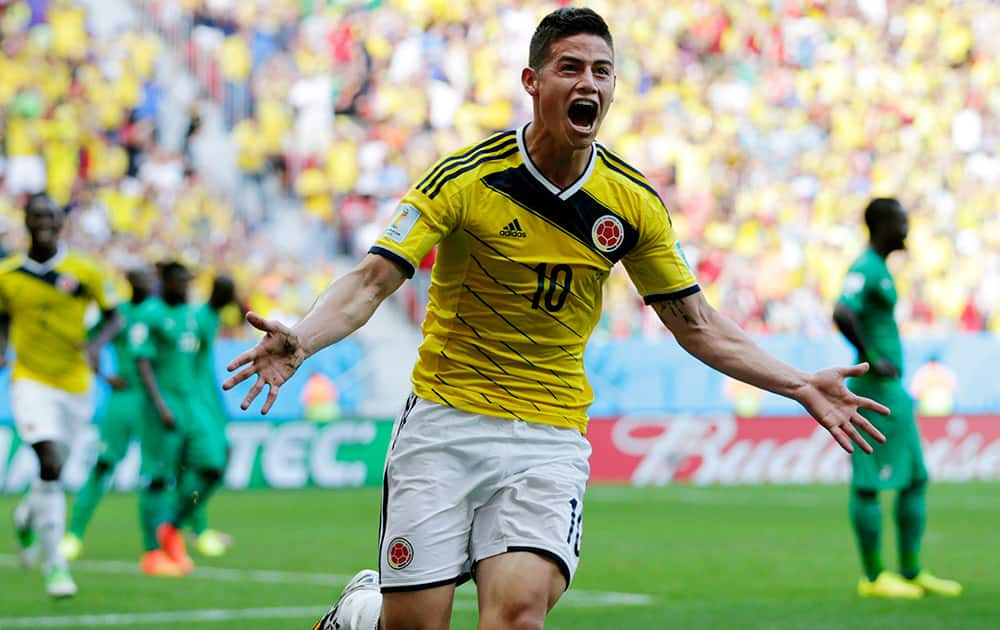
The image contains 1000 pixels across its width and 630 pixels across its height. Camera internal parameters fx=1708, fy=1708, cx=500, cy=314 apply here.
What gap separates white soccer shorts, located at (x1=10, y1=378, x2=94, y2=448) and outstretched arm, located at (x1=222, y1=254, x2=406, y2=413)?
20.1ft

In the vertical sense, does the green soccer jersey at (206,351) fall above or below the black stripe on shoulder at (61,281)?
below

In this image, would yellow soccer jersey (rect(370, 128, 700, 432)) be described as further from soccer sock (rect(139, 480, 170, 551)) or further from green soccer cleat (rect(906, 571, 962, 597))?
soccer sock (rect(139, 480, 170, 551))

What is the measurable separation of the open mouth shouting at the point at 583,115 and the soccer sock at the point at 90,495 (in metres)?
8.55

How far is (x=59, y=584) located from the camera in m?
10.3

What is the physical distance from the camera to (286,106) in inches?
998

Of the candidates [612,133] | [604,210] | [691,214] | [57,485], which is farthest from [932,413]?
[604,210]

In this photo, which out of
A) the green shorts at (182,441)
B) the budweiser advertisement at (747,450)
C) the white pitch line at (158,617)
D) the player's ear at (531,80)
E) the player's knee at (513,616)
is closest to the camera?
the player's knee at (513,616)

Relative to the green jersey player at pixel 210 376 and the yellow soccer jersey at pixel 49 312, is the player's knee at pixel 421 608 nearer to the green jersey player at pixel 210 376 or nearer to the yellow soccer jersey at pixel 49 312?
the yellow soccer jersey at pixel 49 312

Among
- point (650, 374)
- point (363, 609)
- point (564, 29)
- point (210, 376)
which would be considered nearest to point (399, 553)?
point (363, 609)

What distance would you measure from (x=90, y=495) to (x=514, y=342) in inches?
327

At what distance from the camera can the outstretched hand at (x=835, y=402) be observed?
5.52 metres

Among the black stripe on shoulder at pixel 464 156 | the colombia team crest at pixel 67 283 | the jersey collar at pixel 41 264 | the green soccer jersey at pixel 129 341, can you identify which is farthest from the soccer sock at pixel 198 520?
the black stripe on shoulder at pixel 464 156

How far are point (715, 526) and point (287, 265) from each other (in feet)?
28.6

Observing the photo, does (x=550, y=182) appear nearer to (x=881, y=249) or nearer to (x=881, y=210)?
(x=881, y=210)
